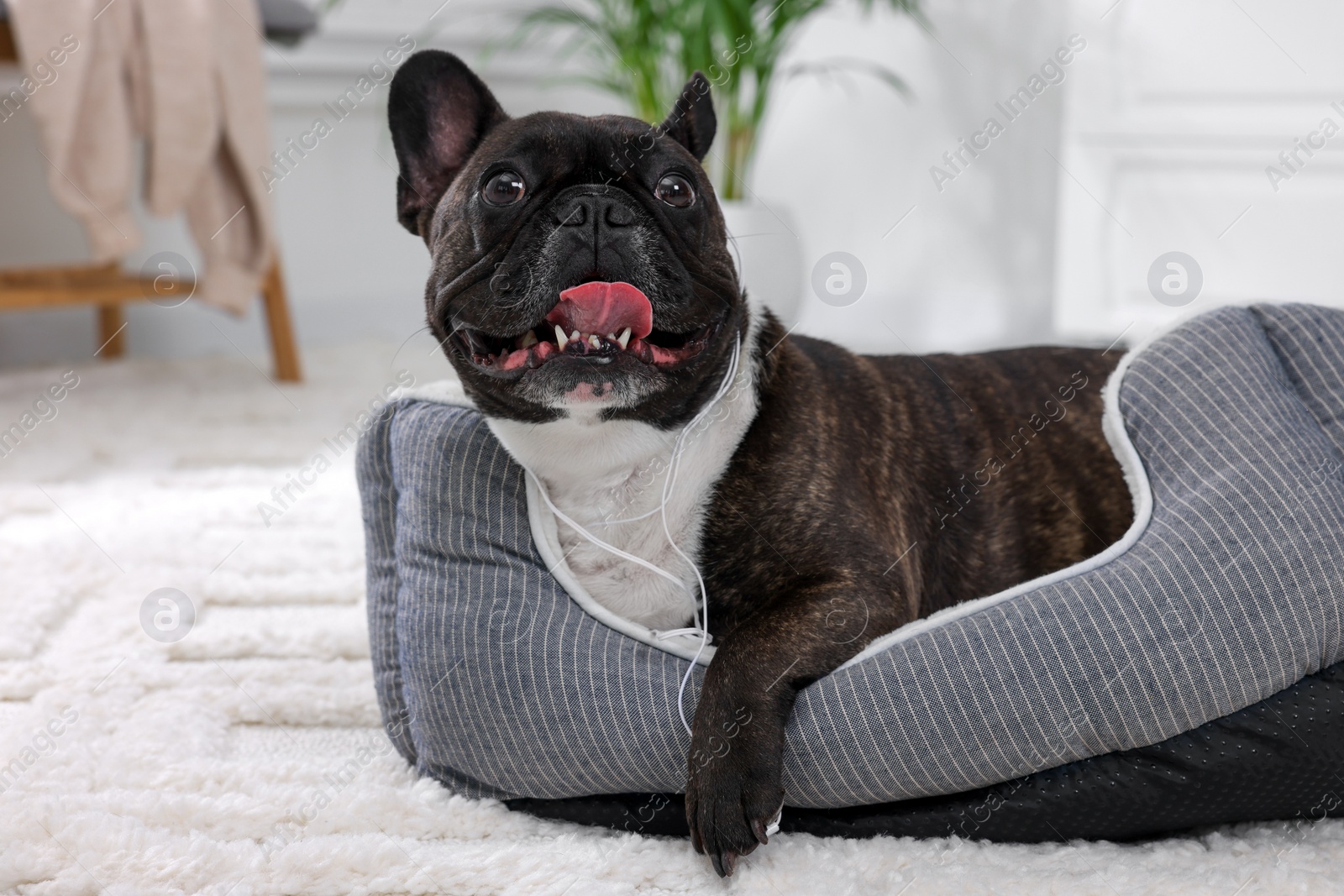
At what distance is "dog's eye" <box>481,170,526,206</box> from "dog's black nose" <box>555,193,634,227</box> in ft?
0.28

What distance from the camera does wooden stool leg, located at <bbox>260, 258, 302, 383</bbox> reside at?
4176mm

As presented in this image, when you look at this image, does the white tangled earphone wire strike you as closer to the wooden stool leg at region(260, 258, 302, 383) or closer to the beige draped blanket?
the beige draped blanket

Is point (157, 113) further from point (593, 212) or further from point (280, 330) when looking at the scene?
point (593, 212)

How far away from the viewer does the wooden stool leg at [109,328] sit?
4.51 metres

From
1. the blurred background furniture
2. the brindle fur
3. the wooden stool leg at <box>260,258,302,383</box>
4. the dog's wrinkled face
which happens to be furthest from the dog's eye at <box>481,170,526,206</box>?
the wooden stool leg at <box>260,258,302,383</box>

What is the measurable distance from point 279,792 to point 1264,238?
3228 mm

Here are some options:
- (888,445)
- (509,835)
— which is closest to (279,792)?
(509,835)

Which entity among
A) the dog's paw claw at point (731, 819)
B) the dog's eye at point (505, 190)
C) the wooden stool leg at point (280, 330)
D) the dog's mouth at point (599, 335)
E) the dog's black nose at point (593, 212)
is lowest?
the wooden stool leg at point (280, 330)

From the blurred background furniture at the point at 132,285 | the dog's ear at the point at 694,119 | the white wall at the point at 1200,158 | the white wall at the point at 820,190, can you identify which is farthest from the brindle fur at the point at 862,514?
the blurred background furniture at the point at 132,285

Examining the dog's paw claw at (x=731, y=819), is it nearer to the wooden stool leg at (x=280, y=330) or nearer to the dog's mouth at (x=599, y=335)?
the dog's mouth at (x=599, y=335)

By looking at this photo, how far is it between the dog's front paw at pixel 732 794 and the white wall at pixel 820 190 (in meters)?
3.36

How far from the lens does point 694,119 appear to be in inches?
67.0

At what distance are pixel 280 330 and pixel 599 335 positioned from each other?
316 cm

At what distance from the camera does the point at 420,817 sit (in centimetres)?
142
